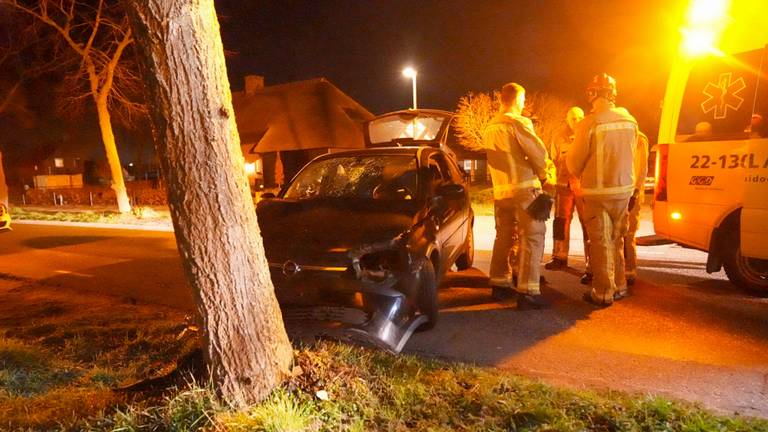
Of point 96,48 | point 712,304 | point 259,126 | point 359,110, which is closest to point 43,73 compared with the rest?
point 96,48

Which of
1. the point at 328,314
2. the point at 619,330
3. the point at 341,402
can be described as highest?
the point at 328,314

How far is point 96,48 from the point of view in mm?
17094

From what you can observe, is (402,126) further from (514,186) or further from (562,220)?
(514,186)

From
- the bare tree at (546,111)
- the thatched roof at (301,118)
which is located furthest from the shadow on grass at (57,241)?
the bare tree at (546,111)

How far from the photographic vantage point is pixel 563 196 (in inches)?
265

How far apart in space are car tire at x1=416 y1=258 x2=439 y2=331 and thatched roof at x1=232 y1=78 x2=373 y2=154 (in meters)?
20.5

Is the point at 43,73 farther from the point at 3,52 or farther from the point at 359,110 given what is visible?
the point at 359,110

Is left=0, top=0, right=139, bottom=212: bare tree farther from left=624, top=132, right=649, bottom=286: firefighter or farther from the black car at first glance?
left=624, top=132, right=649, bottom=286: firefighter

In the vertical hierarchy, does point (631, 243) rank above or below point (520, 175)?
below

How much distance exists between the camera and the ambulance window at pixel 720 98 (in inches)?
206

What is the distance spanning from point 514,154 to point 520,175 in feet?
0.68

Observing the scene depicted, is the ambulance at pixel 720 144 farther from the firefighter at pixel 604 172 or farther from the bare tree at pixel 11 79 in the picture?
the bare tree at pixel 11 79

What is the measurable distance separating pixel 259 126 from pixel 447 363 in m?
24.5

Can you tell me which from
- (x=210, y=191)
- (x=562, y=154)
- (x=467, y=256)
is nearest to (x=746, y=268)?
(x=562, y=154)
